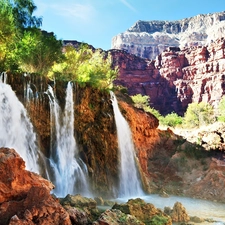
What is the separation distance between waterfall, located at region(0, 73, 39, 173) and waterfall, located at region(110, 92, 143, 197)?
6.74 m

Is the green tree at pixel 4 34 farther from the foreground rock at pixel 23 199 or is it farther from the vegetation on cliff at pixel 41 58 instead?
the foreground rock at pixel 23 199

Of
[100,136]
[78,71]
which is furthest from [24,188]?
[78,71]

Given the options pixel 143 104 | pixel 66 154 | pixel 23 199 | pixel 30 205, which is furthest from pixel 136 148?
pixel 143 104

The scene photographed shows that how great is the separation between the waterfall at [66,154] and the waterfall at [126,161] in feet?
11.7

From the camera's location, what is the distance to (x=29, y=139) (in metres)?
15.7

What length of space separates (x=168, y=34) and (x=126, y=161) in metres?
133

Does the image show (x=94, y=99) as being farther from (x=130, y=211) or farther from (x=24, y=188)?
(x=24, y=188)

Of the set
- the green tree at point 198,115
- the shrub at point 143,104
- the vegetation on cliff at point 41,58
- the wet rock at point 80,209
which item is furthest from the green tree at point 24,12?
the green tree at point 198,115

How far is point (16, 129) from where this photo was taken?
594 inches

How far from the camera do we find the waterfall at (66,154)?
15.5m

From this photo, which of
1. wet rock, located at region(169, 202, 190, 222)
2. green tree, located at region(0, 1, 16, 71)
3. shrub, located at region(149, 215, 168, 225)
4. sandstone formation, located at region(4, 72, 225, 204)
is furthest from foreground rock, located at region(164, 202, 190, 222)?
green tree, located at region(0, 1, 16, 71)

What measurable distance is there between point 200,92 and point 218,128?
56404mm

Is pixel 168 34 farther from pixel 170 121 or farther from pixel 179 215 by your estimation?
pixel 179 215

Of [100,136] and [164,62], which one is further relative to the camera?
[164,62]
